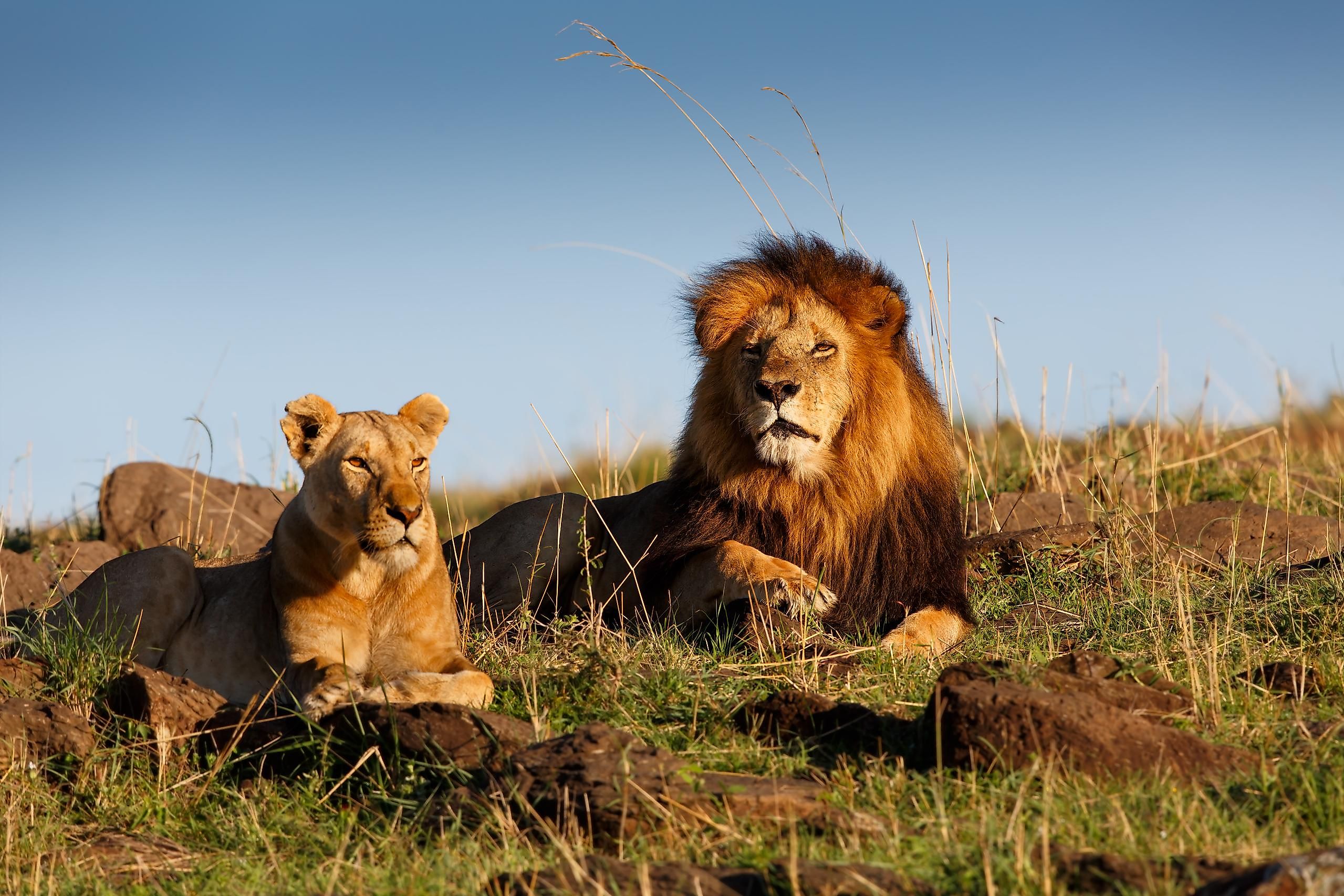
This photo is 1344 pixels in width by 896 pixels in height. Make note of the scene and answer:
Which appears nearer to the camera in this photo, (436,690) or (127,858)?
(127,858)

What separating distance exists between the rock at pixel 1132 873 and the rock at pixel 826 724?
3.25 feet

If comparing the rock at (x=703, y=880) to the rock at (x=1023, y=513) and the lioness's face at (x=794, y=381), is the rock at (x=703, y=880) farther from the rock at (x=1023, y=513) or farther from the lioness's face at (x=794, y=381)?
the rock at (x=1023, y=513)

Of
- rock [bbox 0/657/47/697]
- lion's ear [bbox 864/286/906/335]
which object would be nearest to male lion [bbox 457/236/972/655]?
lion's ear [bbox 864/286/906/335]

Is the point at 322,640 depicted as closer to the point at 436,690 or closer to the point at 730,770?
the point at 436,690

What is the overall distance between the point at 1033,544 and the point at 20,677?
15.3 ft

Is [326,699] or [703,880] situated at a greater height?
[326,699]

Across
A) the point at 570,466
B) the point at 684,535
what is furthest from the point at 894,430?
the point at 570,466

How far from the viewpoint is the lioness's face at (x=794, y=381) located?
5.30 meters

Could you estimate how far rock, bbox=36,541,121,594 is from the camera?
747 centimetres

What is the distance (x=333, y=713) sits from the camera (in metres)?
4.05

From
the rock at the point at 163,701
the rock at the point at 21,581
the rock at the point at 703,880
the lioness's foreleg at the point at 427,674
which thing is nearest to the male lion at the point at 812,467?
the lioness's foreleg at the point at 427,674

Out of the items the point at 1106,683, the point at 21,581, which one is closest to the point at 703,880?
the point at 1106,683

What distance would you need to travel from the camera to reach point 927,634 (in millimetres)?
5270

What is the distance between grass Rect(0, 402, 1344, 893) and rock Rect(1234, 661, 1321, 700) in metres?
0.06
